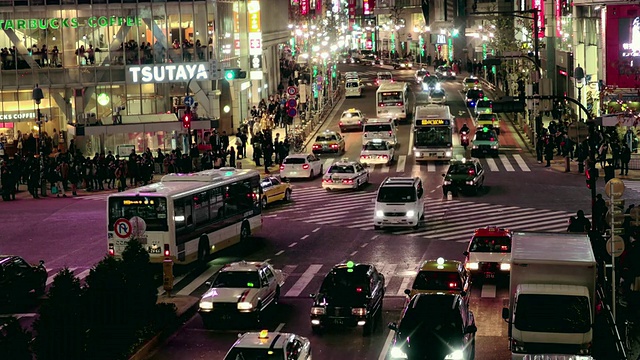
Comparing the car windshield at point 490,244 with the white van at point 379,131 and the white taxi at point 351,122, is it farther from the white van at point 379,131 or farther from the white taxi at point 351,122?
the white taxi at point 351,122

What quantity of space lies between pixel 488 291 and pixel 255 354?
12.4 meters

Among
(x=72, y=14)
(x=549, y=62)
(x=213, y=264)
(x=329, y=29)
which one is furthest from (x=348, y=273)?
(x=329, y=29)

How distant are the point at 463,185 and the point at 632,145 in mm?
14861

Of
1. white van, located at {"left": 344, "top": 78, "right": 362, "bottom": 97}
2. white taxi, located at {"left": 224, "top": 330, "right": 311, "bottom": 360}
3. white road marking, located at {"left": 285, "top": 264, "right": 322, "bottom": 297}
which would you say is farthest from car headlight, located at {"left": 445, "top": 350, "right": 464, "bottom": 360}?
white van, located at {"left": 344, "top": 78, "right": 362, "bottom": 97}

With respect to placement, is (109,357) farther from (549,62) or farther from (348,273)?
(549,62)

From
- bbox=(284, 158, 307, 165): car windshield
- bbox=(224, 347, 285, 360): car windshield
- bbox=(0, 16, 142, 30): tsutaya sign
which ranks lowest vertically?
bbox=(224, 347, 285, 360): car windshield

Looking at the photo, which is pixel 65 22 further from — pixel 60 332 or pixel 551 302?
pixel 551 302

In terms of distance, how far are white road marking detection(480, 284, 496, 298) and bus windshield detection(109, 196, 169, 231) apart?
32.2 feet

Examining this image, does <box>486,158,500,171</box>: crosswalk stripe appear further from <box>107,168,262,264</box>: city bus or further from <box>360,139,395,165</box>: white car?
<box>107,168,262,264</box>: city bus

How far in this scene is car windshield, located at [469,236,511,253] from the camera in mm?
33344

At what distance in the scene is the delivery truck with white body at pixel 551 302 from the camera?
2355 cm

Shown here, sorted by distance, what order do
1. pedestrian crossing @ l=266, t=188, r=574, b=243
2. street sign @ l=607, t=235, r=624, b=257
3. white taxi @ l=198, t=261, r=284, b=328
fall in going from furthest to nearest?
pedestrian crossing @ l=266, t=188, r=574, b=243
white taxi @ l=198, t=261, r=284, b=328
street sign @ l=607, t=235, r=624, b=257

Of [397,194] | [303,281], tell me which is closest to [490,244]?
[303,281]

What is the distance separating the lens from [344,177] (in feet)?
178
